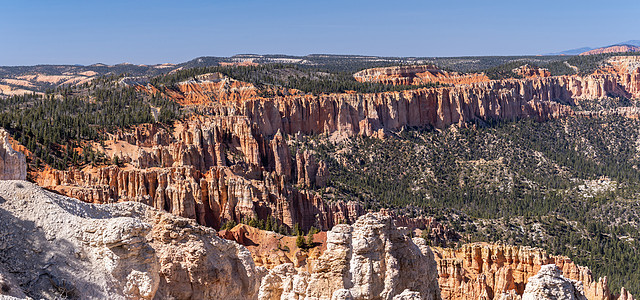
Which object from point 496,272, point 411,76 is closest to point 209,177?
point 496,272

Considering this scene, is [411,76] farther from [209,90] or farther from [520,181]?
[520,181]

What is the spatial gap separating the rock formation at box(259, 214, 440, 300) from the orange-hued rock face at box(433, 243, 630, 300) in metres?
18.3

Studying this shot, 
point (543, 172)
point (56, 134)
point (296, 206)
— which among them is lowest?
point (543, 172)

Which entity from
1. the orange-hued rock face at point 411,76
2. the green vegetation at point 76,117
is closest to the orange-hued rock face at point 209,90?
the green vegetation at point 76,117

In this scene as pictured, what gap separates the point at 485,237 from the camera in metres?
75.1

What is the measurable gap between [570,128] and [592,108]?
1077 inches

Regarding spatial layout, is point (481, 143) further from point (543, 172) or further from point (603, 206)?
point (603, 206)

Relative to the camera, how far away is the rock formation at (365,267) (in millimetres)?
17669

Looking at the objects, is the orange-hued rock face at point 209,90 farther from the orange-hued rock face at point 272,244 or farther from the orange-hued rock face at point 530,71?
the orange-hued rock face at point 530,71

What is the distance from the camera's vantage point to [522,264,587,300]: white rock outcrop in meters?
15.3

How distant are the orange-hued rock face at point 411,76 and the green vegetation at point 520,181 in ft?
102

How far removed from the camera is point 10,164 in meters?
29.5

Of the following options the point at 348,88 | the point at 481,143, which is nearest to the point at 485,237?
the point at 481,143

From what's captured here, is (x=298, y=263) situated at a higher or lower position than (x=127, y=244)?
lower
